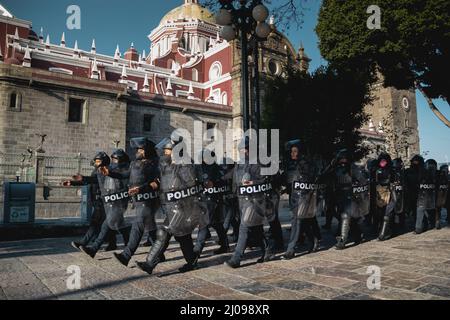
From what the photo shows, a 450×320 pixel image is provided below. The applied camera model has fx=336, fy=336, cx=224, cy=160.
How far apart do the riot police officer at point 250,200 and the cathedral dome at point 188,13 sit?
46.4 meters

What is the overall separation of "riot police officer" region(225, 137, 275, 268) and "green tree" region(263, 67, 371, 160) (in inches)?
261

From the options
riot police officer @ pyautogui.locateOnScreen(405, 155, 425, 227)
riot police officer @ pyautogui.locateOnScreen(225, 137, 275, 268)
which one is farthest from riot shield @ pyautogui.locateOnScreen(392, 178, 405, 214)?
riot police officer @ pyautogui.locateOnScreen(225, 137, 275, 268)

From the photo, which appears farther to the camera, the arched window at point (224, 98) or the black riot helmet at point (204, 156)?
the arched window at point (224, 98)

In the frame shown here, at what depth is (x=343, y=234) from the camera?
6.49m

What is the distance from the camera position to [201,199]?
15.9 ft

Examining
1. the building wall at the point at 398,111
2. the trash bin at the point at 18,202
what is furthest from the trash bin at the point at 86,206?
the building wall at the point at 398,111

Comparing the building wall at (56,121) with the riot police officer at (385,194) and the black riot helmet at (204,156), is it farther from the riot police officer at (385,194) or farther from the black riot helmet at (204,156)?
the riot police officer at (385,194)

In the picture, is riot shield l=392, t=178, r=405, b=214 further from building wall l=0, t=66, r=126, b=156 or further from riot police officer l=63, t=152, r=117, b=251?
building wall l=0, t=66, r=126, b=156

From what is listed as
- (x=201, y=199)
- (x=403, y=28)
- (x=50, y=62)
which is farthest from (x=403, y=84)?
(x=50, y=62)

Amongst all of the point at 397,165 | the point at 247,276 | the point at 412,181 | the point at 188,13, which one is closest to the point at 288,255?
the point at 247,276

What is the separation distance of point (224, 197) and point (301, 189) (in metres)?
2.02

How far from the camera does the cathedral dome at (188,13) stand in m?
48.0

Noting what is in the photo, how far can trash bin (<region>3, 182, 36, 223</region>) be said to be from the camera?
326 inches

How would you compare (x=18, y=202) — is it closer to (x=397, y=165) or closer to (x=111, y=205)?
(x=111, y=205)
